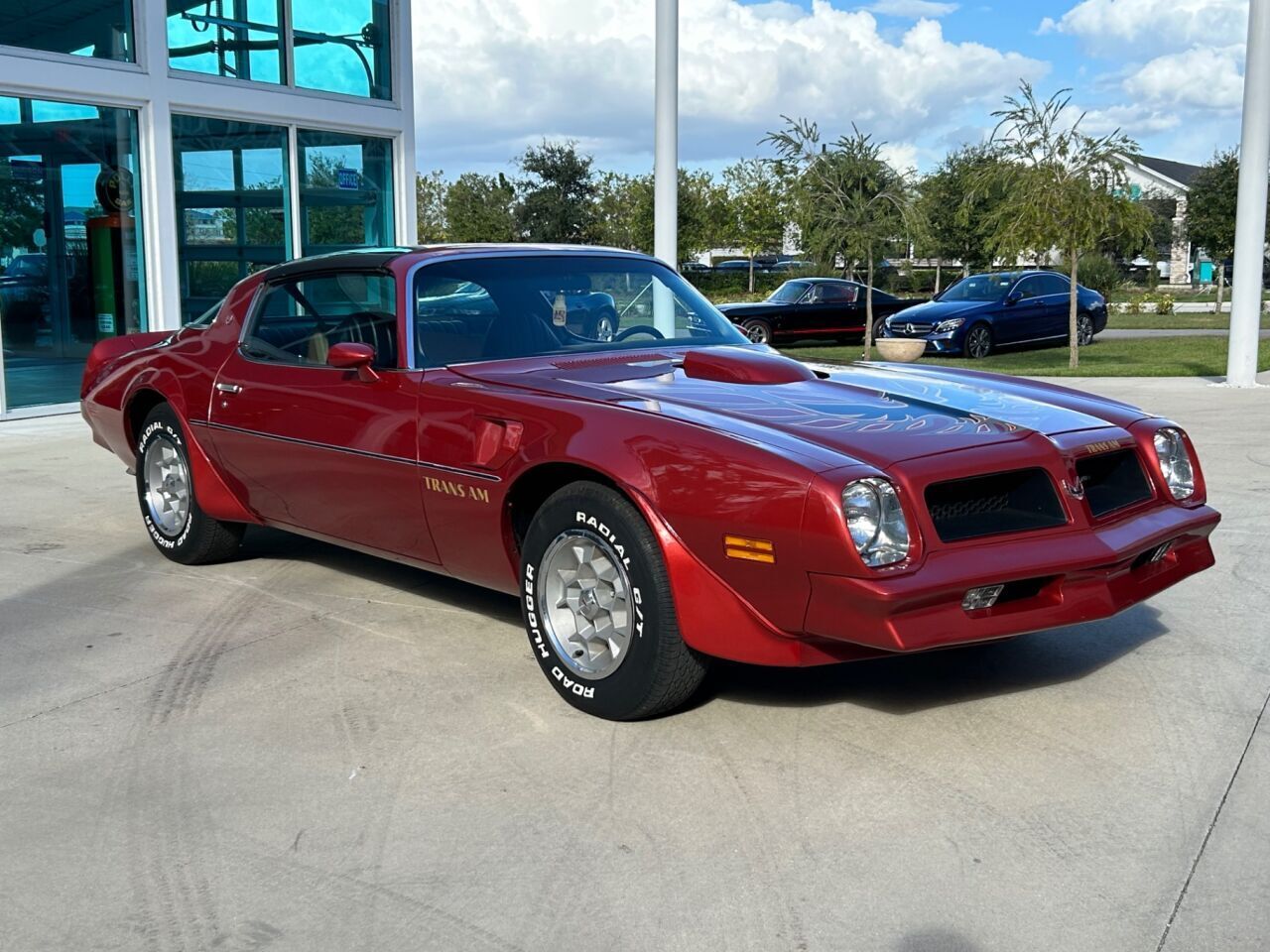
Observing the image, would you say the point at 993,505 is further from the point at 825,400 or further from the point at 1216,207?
the point at 1216,207

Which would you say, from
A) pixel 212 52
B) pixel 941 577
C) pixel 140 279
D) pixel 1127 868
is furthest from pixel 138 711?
pixel 212 52

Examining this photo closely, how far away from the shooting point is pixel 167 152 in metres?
12.5

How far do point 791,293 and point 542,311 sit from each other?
18508 millimetres

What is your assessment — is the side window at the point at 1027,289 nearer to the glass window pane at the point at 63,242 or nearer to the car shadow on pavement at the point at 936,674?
the glass window pane at the point at 63,242

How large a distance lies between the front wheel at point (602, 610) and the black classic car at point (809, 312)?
18083 mm

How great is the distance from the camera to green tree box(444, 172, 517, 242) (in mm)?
51031

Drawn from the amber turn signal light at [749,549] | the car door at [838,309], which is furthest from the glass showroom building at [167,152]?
the car door at [838,309]

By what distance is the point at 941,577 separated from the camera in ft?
11.9

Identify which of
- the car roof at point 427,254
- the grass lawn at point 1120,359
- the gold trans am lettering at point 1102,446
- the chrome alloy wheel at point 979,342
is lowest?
the grass lawn at point 1120,359

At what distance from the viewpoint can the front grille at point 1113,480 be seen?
4.27 meters

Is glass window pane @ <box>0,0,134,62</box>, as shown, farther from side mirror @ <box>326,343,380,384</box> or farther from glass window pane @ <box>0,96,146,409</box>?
side mirror @ <box>326,343,380,384</box>

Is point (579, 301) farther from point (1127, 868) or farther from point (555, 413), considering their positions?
point (1127, 868)

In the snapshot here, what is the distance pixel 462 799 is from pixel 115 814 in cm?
88

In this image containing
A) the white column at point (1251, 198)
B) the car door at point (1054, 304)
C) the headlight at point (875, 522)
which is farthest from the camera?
the car door at point (1054, 304)
